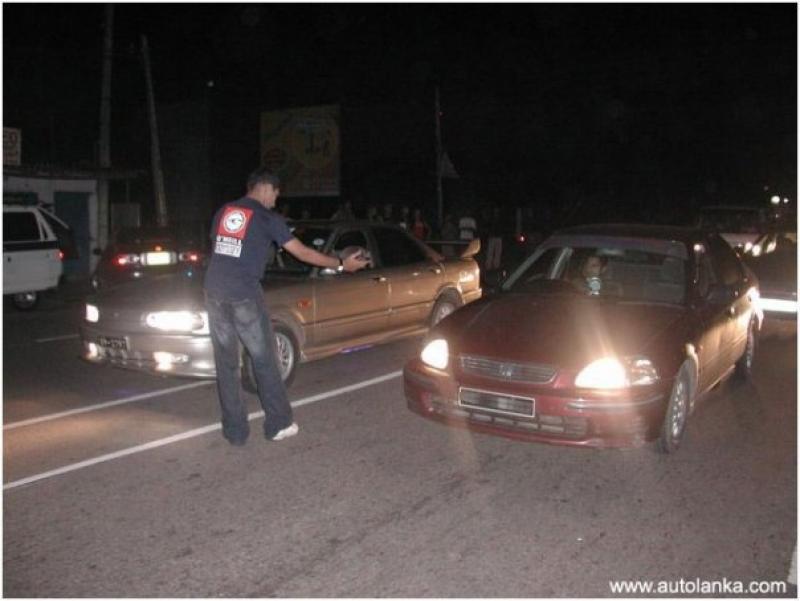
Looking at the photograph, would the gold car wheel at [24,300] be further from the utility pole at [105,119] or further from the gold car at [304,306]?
the gold car at [304,306]

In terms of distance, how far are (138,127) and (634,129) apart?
88.1 feet

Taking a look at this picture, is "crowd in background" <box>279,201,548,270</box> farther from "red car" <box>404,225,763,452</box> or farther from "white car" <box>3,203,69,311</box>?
"red car" <box>404,225,763,452</box>

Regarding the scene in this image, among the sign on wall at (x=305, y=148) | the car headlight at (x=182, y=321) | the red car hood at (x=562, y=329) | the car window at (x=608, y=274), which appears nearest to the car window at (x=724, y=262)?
the car window at (x=608, y=274)

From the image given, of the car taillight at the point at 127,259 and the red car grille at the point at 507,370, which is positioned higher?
the car taillight at the point at 127,259

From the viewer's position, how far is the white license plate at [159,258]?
47.1 ft

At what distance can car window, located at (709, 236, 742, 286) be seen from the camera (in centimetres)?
659

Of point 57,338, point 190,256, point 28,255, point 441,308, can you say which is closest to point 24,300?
point 28,255

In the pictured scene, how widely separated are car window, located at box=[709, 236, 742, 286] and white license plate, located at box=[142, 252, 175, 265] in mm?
10380

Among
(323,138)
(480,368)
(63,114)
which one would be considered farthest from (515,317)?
(63,114)

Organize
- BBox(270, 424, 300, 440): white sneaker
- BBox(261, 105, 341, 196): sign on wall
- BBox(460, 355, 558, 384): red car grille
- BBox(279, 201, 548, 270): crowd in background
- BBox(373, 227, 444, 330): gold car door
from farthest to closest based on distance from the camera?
BBox(261, 105, 341, 196): sign on wall, BBox(279, 201, 548, 270): crowd in background, BBox(373, 227, 444, 330): gold car door, BBox(270, 424, 300, 440): white sneaker, BBox(460, 355, 558, 384): red car grille

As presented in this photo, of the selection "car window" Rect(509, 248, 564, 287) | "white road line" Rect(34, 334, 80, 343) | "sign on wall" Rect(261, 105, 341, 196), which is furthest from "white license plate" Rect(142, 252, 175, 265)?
"sign on wall" Rect(261, 105, 341, 196)

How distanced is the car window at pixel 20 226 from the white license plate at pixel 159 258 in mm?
1881

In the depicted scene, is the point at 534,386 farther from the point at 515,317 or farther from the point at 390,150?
the point at 390,150

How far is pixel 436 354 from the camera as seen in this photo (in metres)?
5.46
